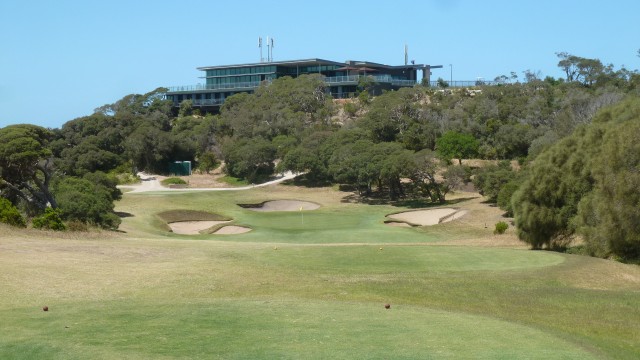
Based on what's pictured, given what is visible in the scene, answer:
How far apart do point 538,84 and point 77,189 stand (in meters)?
73.2

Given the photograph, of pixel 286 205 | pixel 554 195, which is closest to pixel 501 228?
pixel 554 195

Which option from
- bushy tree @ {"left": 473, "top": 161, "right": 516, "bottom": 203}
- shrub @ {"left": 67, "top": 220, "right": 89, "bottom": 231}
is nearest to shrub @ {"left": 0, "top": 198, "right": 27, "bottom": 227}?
shrub @ {"left": 67, "top": 220, "right": 89, "bottom": 231}

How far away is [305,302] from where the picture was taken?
75.4ft

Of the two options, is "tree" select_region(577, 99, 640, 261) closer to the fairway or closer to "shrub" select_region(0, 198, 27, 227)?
the fairway

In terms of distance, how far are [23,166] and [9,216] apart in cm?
1179

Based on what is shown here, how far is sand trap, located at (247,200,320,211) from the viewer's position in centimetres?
8188

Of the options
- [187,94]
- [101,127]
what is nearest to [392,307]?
[101,127]

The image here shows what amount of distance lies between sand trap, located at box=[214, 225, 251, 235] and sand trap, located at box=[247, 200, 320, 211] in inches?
556

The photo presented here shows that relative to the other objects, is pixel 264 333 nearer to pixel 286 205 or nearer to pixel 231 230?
pixel 231 230

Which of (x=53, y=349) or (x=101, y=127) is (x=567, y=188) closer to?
(x=53, y=349)

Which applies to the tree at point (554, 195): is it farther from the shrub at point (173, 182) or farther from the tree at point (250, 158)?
the shrub at point (173, 182)

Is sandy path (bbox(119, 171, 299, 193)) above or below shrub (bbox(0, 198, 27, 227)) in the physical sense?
below

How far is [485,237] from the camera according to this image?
54.9m

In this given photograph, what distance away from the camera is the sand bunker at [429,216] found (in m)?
68.6
